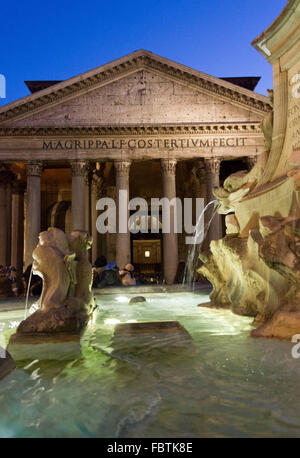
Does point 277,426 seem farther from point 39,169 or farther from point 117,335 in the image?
point 39,169

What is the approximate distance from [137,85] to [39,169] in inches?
289

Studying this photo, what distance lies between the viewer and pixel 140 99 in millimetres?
19547

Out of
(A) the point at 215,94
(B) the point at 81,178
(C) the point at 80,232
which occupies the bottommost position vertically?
(C) the point at 80,232

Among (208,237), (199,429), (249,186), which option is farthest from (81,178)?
(199,429)

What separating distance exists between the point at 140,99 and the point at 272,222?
17.5 m

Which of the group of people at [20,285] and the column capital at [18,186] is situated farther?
the column capital at [18,186]

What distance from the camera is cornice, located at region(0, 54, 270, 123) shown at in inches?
741

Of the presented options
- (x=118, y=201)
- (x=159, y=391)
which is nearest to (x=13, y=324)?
(x=159, y=391)

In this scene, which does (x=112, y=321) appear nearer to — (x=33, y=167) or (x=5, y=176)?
(x=33, y=167)

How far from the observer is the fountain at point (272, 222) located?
11.4 ft

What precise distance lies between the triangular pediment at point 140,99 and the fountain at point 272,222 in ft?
→ 49.6

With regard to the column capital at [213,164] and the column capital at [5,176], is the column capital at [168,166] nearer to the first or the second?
→ the column capital at [213,164]

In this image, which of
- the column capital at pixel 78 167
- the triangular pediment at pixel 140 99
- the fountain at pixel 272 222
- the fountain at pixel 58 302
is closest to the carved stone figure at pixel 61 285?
the fountain at pixel 58 302

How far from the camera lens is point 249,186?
205 inches
